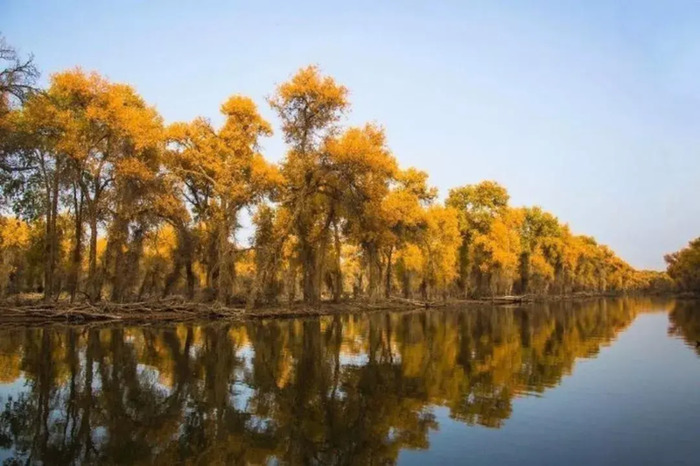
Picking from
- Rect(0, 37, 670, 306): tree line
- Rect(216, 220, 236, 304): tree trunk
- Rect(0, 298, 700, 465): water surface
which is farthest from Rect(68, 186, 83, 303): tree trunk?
Rect(0, 298, 700, 465): water surface

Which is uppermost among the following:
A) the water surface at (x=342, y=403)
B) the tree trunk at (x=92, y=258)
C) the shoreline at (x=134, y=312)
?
the tree trunk at (x=92, y=258)

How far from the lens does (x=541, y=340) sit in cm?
2595

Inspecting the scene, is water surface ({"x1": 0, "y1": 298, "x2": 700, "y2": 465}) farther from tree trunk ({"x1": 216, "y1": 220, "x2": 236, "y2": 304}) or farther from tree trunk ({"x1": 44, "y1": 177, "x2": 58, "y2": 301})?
tree trunk ({"x1": 216, "y1": 220, "x2": 236, "y2": 304})

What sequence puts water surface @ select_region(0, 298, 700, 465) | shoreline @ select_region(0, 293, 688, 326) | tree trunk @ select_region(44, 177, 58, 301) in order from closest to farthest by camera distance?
1. water surface @ select_region(0, 298, 700, 465)
2. shoreline @ select_region(0, 293, 688, 326)
3. tree trunk @ select_region(44, 177, 58, 301)

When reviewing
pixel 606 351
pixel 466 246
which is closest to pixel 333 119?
pixel 606 351

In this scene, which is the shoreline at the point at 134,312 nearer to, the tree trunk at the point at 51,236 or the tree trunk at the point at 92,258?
the tree trunk at the point at 51,236

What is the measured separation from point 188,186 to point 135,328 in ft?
54.8

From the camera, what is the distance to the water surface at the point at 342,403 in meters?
8.87

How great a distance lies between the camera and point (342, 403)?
1215 centimetres

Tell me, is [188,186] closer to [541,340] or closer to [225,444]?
[541,340]

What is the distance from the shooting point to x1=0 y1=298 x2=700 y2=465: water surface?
8.87 m

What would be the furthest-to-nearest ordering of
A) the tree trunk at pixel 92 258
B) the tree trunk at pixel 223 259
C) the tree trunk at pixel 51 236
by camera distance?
1. the tree trunk at pixel 223 259
2. the tree trunk at pixel 92 258
3. the tree trunk at pixel 51 236

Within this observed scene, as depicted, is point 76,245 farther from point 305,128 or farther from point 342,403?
point 342,403

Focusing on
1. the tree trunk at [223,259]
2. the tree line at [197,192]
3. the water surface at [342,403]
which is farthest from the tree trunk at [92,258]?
the water surface at [342,403]
